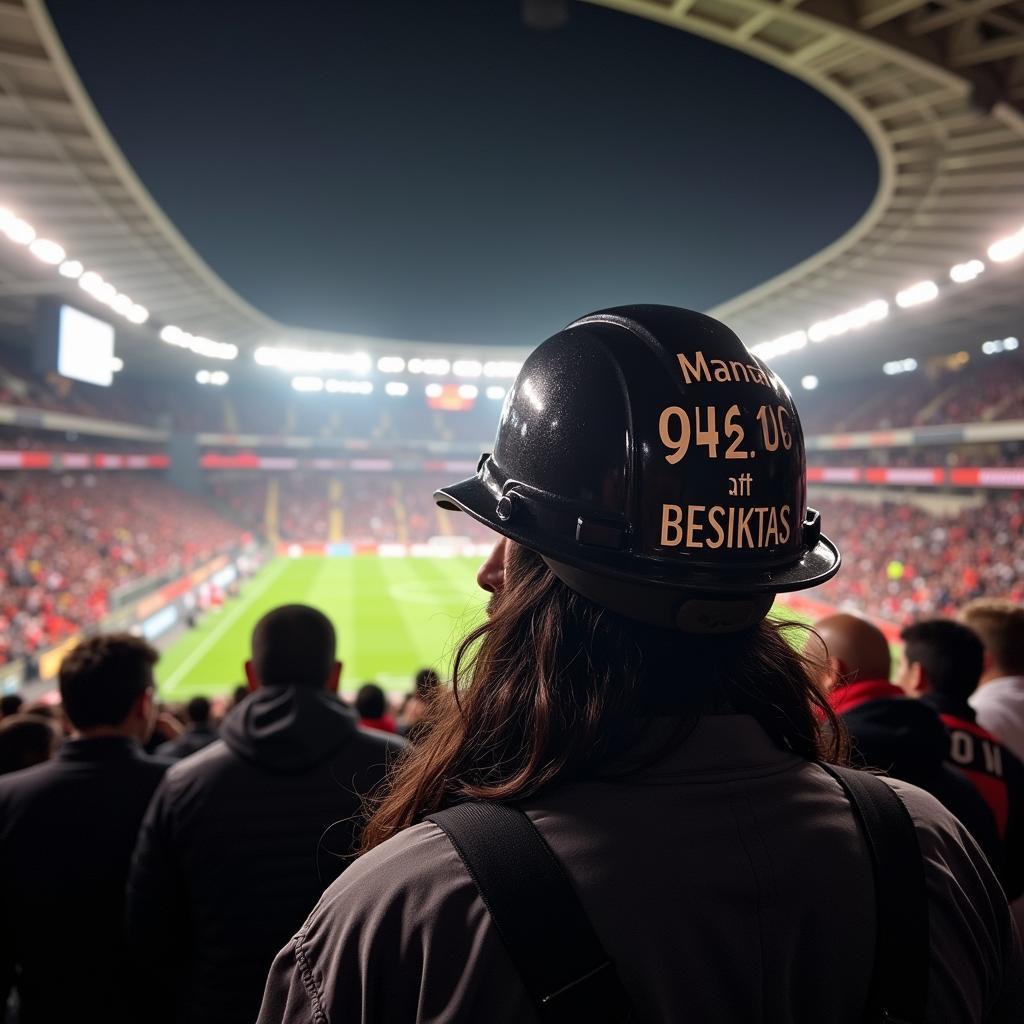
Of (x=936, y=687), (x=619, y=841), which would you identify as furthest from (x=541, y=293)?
(x=619, y=841)

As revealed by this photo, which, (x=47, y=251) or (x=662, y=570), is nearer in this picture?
(x=662, y=570)

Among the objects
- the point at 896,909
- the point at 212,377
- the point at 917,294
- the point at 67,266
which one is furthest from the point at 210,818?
the point at 212,377

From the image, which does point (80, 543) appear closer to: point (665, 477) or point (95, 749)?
point (95, 749)

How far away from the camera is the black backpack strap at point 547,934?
909 millimetres

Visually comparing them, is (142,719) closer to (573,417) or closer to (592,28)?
(573,417)

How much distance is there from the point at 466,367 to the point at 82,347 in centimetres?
→ 3345

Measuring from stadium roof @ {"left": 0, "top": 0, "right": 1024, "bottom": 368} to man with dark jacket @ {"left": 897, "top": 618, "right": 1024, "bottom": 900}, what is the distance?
10434mm

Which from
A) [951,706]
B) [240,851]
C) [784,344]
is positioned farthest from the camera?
[784,344]

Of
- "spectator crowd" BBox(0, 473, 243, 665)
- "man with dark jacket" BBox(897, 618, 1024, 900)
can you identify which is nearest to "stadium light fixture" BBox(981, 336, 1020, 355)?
"spectator crowd" BBox(0, 473, 243, 665)

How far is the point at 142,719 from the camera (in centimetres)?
330

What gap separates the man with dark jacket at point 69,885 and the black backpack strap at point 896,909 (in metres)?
2.74

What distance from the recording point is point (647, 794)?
1109 millimetres

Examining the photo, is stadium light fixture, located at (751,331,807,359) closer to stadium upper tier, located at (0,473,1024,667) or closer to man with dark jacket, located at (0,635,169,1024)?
stadium upper tier, located at (0,473,1024,667)

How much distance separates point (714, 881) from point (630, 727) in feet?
0.81
